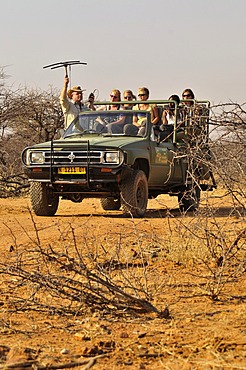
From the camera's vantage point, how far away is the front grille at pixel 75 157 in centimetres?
1027

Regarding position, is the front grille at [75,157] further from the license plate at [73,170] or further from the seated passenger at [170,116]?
the seated passenger at [170,116]

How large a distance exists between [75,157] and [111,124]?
1159 millimetres

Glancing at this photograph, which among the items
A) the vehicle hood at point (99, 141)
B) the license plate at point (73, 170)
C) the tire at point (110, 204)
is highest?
the vehicle hood at point (99, 141)

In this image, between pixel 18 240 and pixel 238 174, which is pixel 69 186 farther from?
pixel 238 174

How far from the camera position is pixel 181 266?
6.62m

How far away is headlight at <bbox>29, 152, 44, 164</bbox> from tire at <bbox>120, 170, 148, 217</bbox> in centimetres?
109

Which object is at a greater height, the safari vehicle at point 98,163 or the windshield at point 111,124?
the windshield at point 111,124

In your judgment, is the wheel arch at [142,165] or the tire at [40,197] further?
the wheel arch at [142,165]

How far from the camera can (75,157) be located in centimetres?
1033

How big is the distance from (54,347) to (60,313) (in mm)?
698

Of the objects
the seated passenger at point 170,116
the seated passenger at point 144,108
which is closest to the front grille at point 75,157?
the seated passenger at point 144,108

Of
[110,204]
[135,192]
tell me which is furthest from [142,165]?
[110,204]

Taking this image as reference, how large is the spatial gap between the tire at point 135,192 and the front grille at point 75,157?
0.48m

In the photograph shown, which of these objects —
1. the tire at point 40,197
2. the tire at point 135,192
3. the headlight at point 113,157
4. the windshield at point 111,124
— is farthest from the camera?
the windshield at point 111,124
